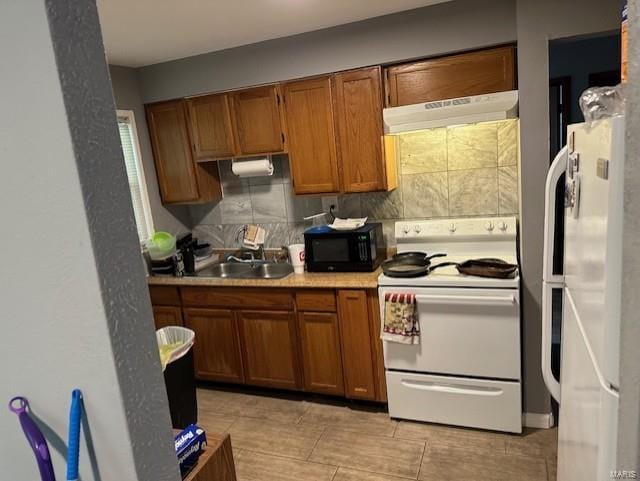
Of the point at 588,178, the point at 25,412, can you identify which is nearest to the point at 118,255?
the point at 25,412

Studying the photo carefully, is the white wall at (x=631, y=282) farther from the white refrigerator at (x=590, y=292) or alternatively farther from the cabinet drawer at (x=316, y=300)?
the cabinet drawer at (x=316, y=300)

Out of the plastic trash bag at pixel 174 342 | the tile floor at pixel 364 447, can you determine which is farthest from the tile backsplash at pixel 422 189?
the plastic trash bag at pixel 174 342

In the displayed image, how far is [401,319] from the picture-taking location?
2.52 m

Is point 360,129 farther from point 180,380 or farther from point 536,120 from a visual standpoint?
point 180,380

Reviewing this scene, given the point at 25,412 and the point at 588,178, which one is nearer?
the point at 25,412

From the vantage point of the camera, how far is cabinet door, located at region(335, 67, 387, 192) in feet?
8.87

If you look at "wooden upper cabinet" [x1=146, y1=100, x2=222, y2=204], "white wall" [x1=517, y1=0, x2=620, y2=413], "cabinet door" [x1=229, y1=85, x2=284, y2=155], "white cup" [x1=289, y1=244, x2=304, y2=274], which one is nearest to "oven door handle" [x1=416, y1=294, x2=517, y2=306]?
"white wall" [x1=517, y1=0, x2=620, y2=413]

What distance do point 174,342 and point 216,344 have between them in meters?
1.33

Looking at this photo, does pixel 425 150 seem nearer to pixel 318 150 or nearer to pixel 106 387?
pixel 318 150

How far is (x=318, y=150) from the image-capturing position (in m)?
2.92

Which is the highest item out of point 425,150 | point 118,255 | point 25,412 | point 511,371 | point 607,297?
point 425,150

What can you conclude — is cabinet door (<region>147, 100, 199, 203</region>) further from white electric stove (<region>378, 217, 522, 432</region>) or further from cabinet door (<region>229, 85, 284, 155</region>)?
white electric stove (<region>378, 217, 522, 432</region>)

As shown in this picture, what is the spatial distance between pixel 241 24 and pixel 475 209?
1913 mm

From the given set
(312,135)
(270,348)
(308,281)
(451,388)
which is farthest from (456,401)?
(312,135)
